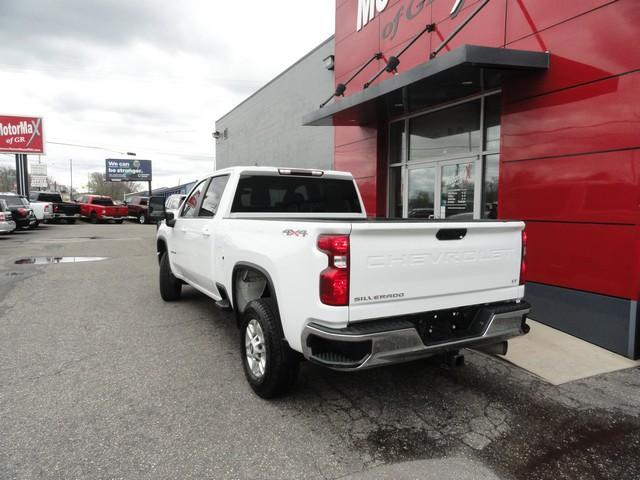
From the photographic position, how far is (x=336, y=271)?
2670 mm

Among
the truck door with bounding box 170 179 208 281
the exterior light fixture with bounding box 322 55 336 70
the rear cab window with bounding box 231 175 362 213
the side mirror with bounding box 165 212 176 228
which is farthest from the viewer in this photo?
the exterior light fixture with bounding box 322 55 336 70

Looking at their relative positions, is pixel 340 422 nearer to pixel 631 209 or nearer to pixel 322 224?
pixel 322 224

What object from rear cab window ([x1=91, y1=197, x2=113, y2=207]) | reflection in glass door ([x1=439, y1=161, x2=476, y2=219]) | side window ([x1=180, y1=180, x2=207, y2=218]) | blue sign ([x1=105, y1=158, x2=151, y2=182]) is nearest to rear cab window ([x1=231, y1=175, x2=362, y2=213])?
side window ([x1=180, y1=180, x2=207, y2=218])

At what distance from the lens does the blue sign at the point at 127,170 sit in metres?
55.6

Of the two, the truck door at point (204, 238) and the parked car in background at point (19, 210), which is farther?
the parked car in background at point (19, 210)

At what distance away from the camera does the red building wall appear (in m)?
4.74

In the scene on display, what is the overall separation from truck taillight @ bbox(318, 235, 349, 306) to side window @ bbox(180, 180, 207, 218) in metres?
3.07

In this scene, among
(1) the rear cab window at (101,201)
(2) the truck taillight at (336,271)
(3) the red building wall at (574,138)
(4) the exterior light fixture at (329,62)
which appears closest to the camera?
(2) the truck taillight at (336,271)

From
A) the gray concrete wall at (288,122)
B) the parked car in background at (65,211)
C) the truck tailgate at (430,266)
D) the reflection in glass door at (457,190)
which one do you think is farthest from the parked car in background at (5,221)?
the truck tailgate at (430,266)

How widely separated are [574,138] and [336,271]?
427 cm

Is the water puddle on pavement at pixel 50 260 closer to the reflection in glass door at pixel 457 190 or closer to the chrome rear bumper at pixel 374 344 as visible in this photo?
the reflection in glass door at pixel 457 190

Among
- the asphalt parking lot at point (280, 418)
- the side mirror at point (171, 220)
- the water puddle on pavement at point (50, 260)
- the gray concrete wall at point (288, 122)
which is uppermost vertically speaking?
the gray concrete wall at point (288, 122)

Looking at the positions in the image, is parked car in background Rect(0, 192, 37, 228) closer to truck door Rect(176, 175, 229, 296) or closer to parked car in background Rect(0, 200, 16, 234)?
parked car in background Rect(0, 200, 16, 234)

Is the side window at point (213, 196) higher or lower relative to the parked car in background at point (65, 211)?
higher
